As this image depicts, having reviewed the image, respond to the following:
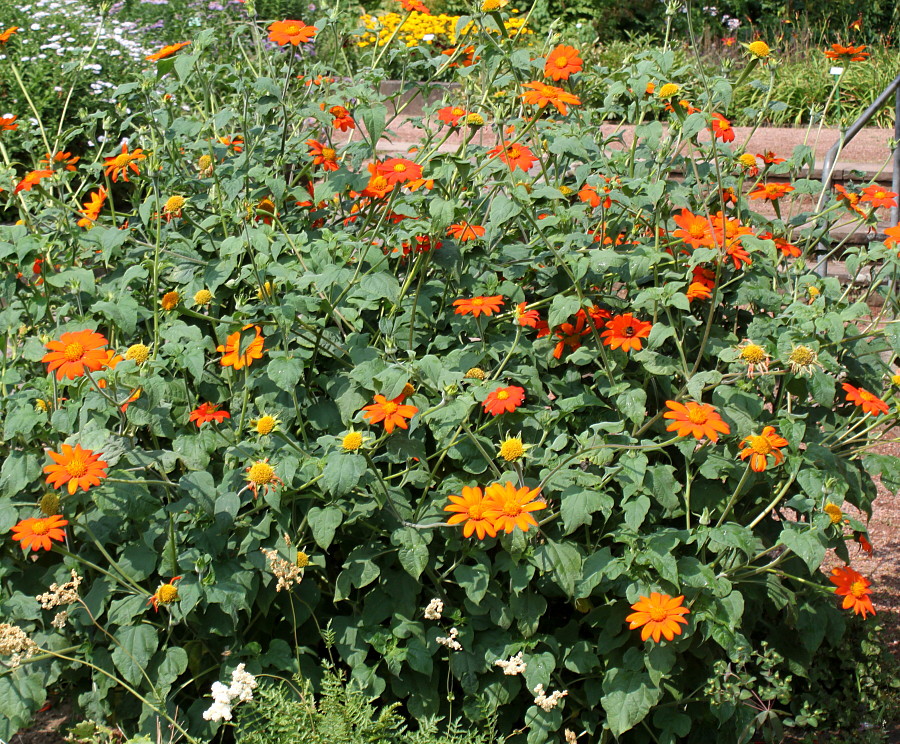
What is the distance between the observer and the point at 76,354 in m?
1.94

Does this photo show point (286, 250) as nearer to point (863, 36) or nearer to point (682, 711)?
point (682, 711)

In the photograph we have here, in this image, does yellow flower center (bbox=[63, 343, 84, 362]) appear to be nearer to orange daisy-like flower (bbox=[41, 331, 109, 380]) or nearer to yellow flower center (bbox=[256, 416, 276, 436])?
orange daisy-like flower (bbox=[41, 331, 109, 380])

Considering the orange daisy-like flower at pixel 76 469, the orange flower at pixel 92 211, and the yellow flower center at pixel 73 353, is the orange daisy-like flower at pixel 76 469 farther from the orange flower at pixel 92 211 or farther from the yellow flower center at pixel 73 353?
the orange flower at pixel 92 211

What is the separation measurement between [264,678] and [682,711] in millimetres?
976

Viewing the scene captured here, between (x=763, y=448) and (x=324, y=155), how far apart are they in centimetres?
139

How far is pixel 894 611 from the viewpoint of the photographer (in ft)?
10.0

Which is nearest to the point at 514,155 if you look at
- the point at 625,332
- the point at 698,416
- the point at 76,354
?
the point at 625,332

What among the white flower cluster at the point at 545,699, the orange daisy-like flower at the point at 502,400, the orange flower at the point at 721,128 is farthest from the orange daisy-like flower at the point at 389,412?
the orange flower at the point at 721,128

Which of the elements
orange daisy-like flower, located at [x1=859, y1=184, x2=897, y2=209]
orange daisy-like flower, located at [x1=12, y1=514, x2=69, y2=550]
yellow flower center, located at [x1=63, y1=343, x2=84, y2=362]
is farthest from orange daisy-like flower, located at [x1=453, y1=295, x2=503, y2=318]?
orange daisy-like flower, located at [x1=859, y1=184, x2=897, y2=209]

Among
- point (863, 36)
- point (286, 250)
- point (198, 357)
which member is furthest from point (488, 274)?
point (863, 36)

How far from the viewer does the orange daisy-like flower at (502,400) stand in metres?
1.95

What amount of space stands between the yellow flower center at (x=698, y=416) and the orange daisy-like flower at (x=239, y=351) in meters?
0.93

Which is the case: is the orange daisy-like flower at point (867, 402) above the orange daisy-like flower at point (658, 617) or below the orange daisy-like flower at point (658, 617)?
above

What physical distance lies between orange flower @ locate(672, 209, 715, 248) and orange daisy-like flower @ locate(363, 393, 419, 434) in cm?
86
